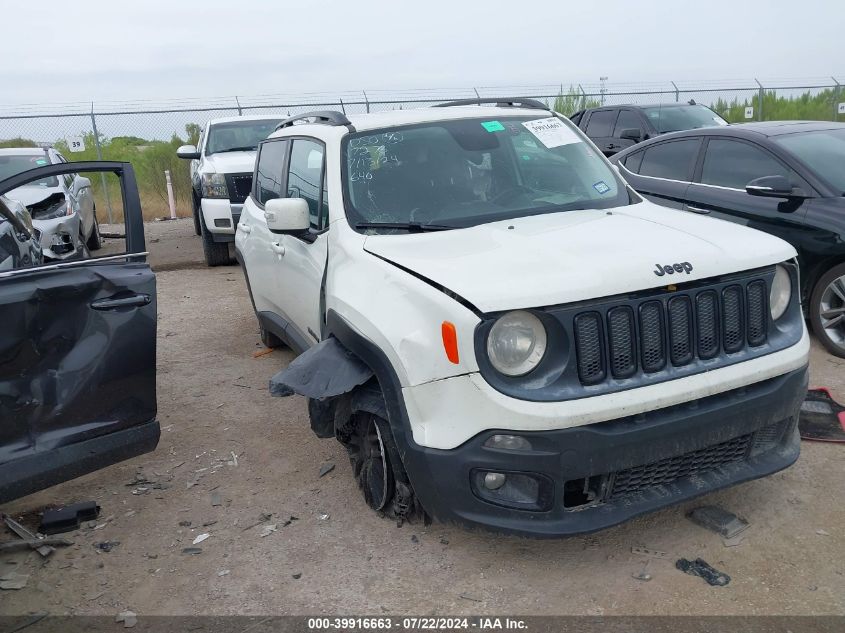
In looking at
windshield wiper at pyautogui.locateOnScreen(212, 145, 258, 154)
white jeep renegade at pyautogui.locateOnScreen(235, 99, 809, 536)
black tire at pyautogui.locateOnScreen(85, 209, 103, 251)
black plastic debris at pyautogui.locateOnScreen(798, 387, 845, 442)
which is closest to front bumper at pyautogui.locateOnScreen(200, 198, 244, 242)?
windshield wiper at pyautogui.locateOnScreen(212, 145, 258, 154)

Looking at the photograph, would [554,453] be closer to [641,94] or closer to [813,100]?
[641,94]

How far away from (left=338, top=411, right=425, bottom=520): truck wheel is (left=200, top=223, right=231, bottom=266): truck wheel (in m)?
7.40

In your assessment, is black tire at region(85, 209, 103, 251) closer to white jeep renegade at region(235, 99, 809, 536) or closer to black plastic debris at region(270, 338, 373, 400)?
white jeep renegade at region(235, 99, 809, 536)

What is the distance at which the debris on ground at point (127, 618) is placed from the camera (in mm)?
3107

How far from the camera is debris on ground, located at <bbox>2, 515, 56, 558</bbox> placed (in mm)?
3639

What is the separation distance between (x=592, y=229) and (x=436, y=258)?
2.63 ft

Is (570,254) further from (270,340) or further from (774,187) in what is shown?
(270,340)

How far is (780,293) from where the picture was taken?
3535 mm

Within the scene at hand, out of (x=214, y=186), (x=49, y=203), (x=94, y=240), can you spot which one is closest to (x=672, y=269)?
(x=214, y=186)

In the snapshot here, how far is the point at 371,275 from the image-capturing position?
3.51 metres

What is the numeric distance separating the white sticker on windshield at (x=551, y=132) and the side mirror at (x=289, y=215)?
1420 millimetres

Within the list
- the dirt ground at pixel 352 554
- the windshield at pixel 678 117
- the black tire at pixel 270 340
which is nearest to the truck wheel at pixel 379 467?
the dirt ground at pixel 352 554

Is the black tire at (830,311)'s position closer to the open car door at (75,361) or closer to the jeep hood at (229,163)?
the open car door at (75,361)

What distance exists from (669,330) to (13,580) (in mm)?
2999
